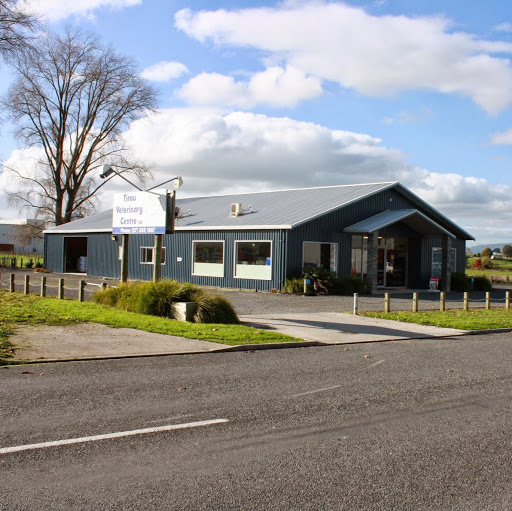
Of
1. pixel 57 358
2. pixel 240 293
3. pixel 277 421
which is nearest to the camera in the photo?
pixel 277 421

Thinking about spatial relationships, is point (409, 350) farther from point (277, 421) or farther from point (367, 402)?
point (277, 421)

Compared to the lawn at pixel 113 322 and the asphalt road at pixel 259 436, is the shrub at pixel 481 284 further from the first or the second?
the asphalt road at pixel 259 436

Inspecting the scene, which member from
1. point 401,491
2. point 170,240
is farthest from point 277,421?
point 170,240

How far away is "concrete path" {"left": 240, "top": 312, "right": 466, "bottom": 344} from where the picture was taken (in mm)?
13891

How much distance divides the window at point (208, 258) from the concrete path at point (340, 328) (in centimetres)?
1146

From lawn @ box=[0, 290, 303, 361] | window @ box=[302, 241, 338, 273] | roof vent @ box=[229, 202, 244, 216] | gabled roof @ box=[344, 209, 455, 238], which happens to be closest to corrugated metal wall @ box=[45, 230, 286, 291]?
window @ box=[302, 241, 338, 273]

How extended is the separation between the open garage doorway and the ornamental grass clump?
2349 cm

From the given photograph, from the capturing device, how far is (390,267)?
31.7 m

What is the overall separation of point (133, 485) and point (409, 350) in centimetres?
865

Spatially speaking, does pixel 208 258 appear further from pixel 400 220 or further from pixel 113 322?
pixel 113 322

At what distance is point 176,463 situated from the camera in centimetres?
516

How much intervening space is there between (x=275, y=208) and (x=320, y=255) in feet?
13.1

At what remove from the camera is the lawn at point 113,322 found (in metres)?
12.5

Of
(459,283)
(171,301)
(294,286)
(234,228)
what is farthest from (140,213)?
(459,283)
